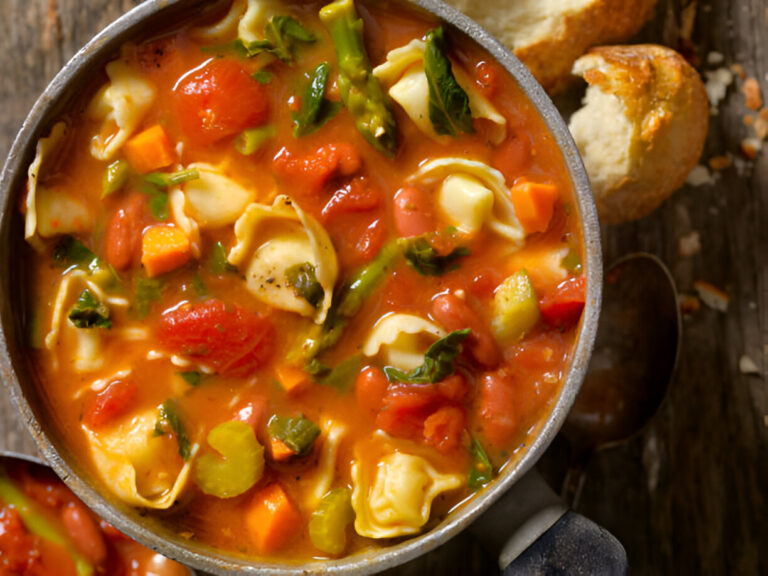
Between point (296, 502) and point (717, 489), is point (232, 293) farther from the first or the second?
point (717, 489)

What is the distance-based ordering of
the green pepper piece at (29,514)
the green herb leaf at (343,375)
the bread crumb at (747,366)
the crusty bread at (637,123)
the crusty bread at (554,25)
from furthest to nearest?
1. the bread crumb at (747,366)
2. the green pepper piece at (29,514)
3. the crusty bread at (554,25)
4. the crusty bread at (637,123)
5. the green herb leaf at (343,375)

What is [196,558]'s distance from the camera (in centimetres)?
296

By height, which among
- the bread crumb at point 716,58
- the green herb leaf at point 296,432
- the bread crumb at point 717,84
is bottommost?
the bread crumb at point 717,84

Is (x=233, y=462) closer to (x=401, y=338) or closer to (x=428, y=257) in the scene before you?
(x=401, y=338)

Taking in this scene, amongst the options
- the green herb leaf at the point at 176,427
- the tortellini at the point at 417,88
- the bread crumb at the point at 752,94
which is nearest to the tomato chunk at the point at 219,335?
the green herb leaf at the point at 176,427

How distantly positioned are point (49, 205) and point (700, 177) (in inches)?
109

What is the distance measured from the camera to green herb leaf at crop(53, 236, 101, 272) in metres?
3.07

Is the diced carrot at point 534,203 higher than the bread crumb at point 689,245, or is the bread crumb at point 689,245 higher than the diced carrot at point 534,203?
the diced carrot at point 534,203

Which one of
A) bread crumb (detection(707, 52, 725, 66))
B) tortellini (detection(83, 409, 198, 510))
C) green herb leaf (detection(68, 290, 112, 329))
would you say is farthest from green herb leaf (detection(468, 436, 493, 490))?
bread crumb (detection(707, 52, 725, 66))

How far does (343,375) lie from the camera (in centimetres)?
305

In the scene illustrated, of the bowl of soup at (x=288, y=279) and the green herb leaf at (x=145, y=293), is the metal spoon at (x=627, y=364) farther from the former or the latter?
the green herb leaf at (x=145, y=293)

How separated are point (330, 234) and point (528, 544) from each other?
1259 millimetres

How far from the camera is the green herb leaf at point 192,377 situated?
3.05 metres

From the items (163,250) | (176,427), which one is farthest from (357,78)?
(176,427)
